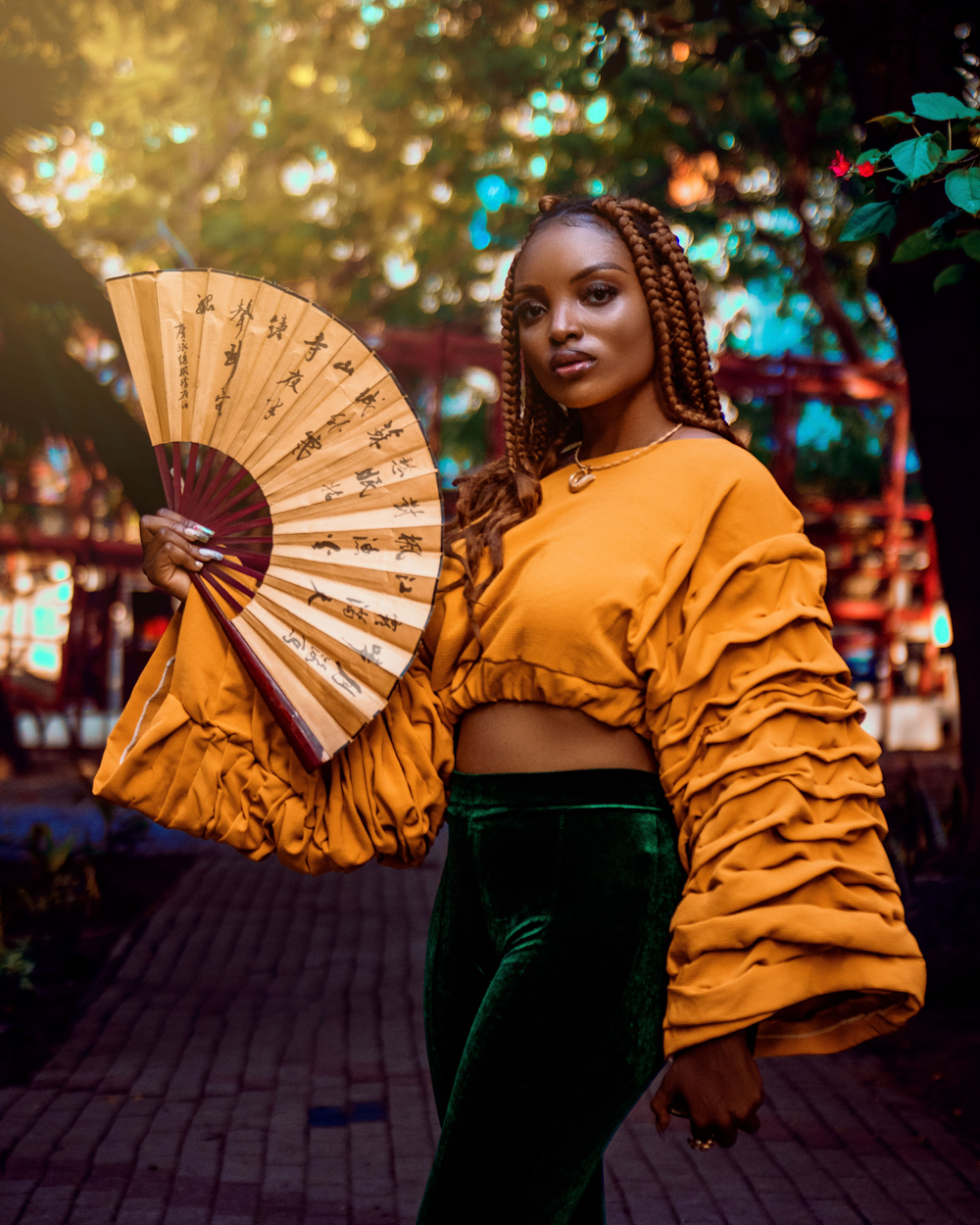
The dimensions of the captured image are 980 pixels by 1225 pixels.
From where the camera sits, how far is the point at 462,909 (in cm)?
204

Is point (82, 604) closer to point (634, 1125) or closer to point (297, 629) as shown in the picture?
point (634, 1125)

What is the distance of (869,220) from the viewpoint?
8.48 ft

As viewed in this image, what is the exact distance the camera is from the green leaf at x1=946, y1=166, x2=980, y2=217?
2.38 m

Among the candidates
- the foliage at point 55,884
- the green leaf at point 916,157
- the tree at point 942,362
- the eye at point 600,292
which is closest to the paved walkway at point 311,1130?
the foliage at point 55,884

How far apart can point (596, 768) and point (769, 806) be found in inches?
11.4

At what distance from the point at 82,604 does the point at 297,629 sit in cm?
1040

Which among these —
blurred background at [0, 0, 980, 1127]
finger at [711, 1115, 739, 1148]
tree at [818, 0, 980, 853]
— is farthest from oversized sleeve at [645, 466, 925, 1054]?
tree at [818, 0, 980, 853]

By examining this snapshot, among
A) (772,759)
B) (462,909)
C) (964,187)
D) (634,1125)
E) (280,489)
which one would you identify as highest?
(964,187)

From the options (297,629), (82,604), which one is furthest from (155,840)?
(297,629)

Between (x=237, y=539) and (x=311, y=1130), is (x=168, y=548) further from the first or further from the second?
(x=311, y=1130)

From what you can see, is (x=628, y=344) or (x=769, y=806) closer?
(x=769, y=806)

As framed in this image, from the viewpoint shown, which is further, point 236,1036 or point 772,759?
point 236,1036

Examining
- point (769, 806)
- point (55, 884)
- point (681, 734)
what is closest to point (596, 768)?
point (681, 734)

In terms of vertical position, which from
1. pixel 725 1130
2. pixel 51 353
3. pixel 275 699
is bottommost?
pixel 725 1130
